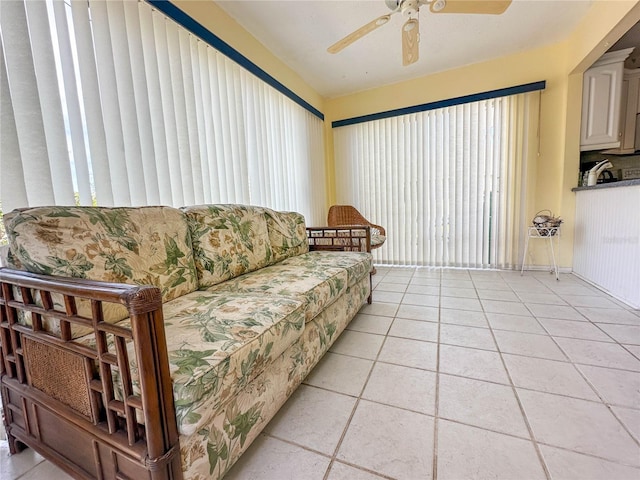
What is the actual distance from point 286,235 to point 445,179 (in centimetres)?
242

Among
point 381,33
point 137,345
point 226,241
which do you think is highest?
point 381,33

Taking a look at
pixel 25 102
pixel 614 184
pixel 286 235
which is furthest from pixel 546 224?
pixel 25 102

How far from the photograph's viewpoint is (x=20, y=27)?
3.71 feet

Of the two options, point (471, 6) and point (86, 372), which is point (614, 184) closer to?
point (471, 6)

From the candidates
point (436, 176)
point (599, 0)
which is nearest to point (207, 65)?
point (436, 176)

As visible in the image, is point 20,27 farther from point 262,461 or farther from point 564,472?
point 564,472

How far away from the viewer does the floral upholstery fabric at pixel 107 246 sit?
0.88 meters

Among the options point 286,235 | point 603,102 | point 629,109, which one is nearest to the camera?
point 286,235

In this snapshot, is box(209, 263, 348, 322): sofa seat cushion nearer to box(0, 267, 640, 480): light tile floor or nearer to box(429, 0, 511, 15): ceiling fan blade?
box(0, 267, 640, 480): light tile floor

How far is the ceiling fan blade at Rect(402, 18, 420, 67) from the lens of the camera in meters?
1.84

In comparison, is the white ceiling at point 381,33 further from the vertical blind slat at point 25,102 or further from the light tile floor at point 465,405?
the light tile floor at point 465,405

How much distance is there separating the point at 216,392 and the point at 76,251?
0.73 m

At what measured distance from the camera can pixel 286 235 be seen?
220cm

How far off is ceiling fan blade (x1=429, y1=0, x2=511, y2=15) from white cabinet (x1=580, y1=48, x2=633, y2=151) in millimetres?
2020
